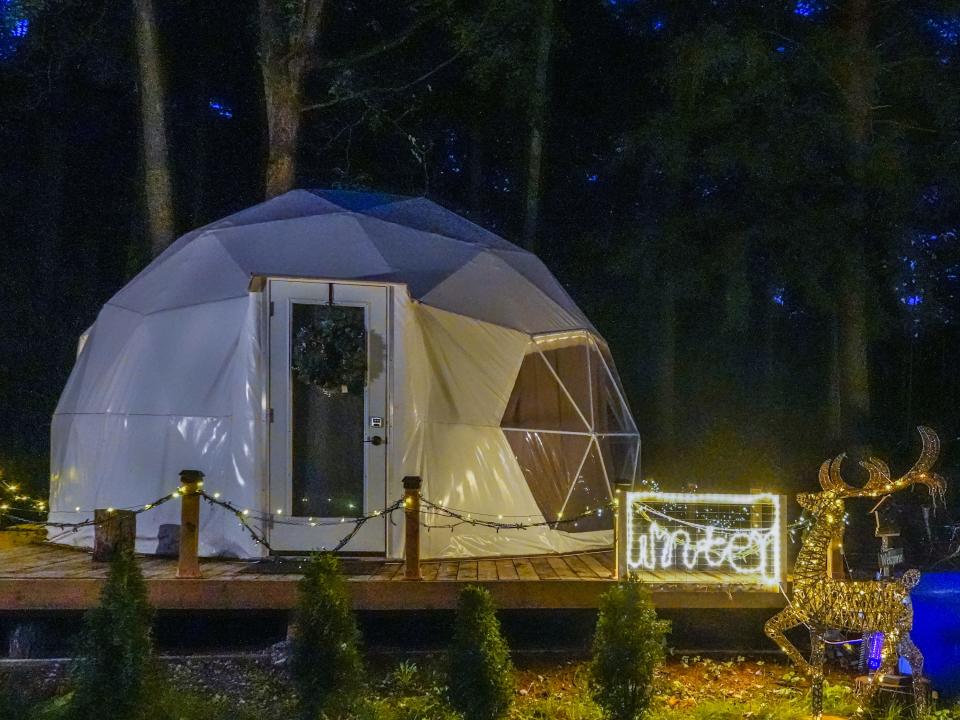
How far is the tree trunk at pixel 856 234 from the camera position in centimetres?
1367

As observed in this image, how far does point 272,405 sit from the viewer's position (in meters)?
8.88

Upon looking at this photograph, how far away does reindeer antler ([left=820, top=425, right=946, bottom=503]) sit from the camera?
663 centimetres

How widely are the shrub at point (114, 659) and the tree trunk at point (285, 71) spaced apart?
7.34 meters

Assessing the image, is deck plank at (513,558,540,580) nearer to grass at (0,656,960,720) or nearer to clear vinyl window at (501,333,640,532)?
grass at (0,656,960,720)

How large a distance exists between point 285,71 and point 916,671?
388 inches

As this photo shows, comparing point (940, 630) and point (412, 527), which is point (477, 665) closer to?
point (412, 527)

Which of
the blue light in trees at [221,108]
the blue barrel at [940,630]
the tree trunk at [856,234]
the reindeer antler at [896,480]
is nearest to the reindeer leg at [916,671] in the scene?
the blue barrel at [940,630]

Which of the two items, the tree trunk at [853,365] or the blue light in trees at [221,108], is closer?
the tree trunk at [853,365]

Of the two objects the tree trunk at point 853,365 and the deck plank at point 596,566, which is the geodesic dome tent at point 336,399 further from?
the tree trunk at point 853,365

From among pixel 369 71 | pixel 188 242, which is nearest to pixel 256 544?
pixel 188 242

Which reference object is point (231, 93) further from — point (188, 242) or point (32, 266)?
point (188, 242)

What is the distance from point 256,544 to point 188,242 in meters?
3.63

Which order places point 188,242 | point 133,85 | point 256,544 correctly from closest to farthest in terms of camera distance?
1. point 256,544
2. point 188,242
3. point 133,85

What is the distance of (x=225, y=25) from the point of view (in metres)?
19.0
